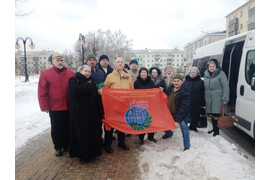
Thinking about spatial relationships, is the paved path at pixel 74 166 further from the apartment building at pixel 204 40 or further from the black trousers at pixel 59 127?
the apartment building at pixel 204 40

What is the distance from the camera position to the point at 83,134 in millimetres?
3590

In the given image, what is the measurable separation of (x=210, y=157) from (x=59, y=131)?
3410 mm

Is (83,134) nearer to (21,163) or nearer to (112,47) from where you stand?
(21,163)

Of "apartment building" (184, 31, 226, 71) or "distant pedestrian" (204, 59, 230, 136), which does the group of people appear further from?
"apartment building" (184, 31, 226, 71)

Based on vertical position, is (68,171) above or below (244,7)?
below

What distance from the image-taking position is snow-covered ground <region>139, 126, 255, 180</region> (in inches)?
119

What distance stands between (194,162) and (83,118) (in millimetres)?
2407

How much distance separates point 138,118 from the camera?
4.23 m

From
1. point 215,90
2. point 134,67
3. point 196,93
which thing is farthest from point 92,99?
point 215,90

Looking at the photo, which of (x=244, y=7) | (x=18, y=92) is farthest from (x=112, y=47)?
(x=244, y=7)

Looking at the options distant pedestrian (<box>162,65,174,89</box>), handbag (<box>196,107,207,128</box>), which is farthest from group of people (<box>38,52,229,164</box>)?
distant pedestrian (<box>162,65,174,89</box>)

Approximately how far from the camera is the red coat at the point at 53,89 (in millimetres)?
3838

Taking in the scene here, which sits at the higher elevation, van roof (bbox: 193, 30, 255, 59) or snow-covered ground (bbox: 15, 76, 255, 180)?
van roof (bbox: 193, 30, 255, 59)

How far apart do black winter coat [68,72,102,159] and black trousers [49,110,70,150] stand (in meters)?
0.56
